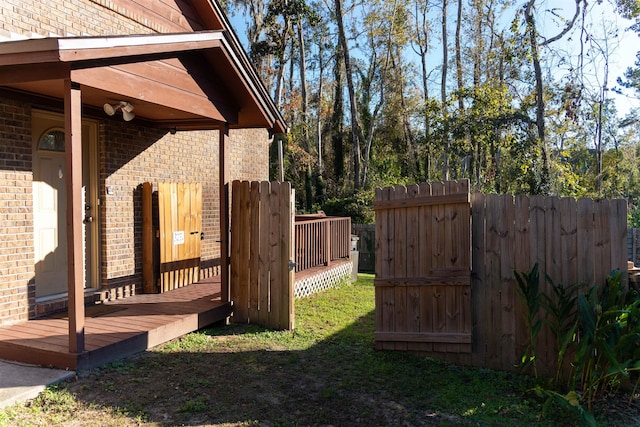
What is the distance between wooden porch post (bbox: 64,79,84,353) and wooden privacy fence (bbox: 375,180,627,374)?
317 cm

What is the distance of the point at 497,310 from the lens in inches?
204

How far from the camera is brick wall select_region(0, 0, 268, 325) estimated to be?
5.57 m

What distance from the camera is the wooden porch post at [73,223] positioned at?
4.52 m

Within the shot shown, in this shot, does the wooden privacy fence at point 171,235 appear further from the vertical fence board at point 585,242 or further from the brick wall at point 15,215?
the vertical fence board at point 585,242

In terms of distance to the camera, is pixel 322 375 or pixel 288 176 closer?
pixel 322 375

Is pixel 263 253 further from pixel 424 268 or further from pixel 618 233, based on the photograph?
pixel 618 233

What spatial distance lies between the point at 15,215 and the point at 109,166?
1.76 meters

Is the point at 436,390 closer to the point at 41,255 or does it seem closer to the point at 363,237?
the point at 41,255

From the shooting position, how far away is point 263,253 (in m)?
6.88

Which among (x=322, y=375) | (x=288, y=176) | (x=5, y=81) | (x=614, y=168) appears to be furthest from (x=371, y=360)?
(x=614, y=168)

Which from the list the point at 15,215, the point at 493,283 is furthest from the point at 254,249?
the point at 493,283


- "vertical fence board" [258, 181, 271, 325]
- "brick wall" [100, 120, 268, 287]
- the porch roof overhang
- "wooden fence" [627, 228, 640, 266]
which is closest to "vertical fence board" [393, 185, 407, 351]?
"vertical fence board" [258, 181, 271, 325]

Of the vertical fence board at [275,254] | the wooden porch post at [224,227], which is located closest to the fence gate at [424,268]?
the vertical fence board at [275,254]

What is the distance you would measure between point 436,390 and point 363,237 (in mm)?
12341
